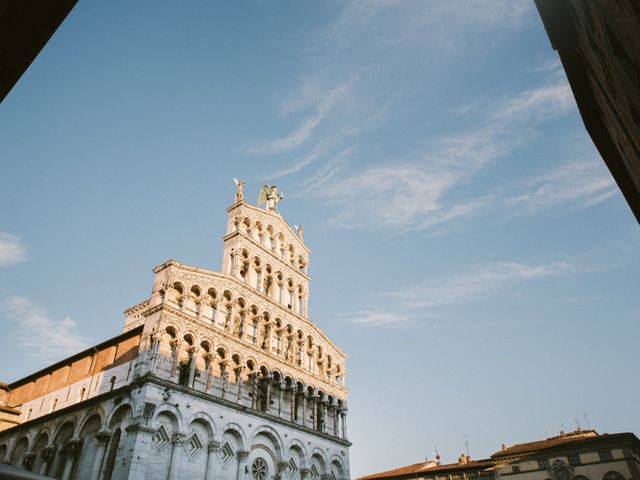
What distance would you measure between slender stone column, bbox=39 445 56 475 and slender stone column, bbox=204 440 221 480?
8526 mm

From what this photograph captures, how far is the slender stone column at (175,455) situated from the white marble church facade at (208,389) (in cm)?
7

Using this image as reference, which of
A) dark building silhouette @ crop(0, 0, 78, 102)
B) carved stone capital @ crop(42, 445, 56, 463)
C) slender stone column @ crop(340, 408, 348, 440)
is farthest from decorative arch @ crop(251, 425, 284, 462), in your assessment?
dark building silhouette @ crop(0, 0, 78, 102)

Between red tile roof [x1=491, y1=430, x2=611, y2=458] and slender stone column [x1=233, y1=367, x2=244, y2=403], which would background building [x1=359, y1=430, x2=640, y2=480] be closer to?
red tile roof [x1=491, y1=430, x2=611, y2=458]

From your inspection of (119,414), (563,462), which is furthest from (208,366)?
(563,462)

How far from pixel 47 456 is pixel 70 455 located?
2.59 metres

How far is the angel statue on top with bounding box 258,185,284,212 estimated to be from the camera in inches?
1371

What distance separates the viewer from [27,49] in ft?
11.6

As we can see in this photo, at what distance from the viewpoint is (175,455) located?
1986 cm

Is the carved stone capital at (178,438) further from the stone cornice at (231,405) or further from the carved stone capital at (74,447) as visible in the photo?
the carved stone capital at (74,447)

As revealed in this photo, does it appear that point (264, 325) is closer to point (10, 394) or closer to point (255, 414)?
point (255, 414)

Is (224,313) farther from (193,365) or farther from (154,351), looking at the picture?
(154,351)

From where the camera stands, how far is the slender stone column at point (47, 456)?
75.8 feet

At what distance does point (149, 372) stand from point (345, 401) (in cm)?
1654

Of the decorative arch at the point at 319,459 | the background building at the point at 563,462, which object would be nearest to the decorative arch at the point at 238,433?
the decorative arch at the point at 319,459
